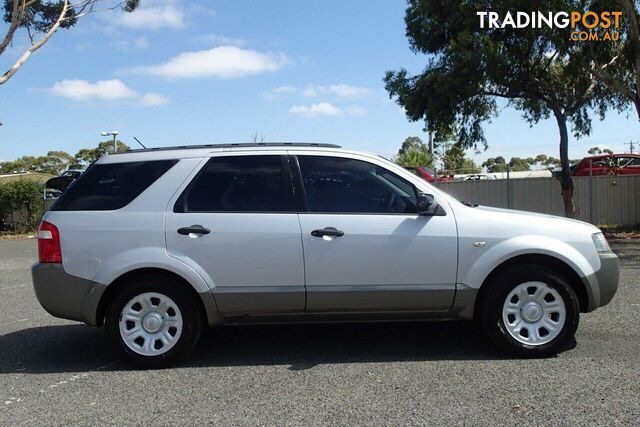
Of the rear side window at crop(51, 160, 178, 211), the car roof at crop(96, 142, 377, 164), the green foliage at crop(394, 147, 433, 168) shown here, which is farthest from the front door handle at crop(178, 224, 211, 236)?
the green foliage at crop(394, 147, 433, 168)

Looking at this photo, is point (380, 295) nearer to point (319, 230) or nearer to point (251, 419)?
point (319, 230)

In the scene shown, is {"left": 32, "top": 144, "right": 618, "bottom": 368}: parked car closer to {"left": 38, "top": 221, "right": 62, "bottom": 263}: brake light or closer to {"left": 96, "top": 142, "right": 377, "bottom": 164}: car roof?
{"left": 38, "top": 221, "right": 62, "bottom": 263}: brake light

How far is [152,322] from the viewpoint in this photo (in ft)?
16.0

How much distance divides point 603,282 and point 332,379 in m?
2.49

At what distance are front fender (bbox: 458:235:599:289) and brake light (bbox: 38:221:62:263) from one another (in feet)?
11.0

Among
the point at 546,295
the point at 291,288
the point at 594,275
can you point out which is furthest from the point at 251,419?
the point at 594,275

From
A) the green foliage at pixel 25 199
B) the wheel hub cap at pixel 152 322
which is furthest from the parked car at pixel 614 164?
the green foliage at pixel 25 199

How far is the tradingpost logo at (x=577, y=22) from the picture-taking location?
45.5ft

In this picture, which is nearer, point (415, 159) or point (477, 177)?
point (477, 177)

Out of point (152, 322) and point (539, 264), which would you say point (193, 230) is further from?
point (539, 264)

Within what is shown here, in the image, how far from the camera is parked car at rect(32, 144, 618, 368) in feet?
15.9

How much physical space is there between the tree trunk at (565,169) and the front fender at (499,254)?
11.8 metres

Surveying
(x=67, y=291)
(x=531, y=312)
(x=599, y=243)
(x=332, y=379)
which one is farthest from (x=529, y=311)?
(x=67, y=291)


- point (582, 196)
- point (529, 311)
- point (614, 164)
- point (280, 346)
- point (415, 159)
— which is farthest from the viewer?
point (415, 159)
